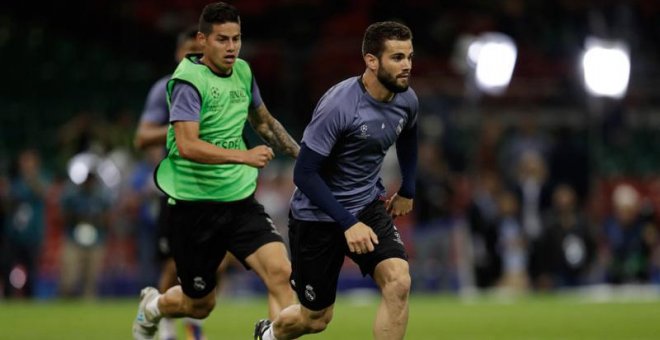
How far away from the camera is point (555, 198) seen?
803 inches

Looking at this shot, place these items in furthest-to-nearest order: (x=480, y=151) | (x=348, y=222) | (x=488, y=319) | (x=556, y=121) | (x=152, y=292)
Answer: (x=556, y=121) → (x=480, y=151) → (x=488, y=319) → (x=152, y=292) → (x=348, y=222)

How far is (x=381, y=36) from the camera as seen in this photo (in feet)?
26.2

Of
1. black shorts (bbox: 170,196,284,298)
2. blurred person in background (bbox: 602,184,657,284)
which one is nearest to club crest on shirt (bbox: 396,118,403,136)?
black shorts (bbox: 170,196,284,298)

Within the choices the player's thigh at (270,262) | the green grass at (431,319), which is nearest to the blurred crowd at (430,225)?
the green grass at (431,319)

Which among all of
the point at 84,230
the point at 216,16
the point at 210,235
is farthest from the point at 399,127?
the point at 84,230

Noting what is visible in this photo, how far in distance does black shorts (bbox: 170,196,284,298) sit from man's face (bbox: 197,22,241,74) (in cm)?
103

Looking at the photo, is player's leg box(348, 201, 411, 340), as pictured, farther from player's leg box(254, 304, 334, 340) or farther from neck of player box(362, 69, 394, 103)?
neck of player box(362, 69, 394, 103)

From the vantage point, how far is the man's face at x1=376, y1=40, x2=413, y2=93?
26.0 feet

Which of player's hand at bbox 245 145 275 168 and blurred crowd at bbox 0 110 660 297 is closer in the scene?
player's hand at bbox 245 145 275 168

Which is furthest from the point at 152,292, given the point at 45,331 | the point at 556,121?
the point at 556,121

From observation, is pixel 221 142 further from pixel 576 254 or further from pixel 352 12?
pixel 352 12

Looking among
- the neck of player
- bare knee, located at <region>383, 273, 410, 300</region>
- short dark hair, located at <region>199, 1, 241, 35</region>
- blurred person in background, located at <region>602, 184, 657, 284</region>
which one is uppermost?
short dark hair, located at <region>199, 1, 241, 35</region>

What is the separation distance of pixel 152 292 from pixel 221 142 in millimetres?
1519

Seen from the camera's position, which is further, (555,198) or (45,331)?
(555,198)
